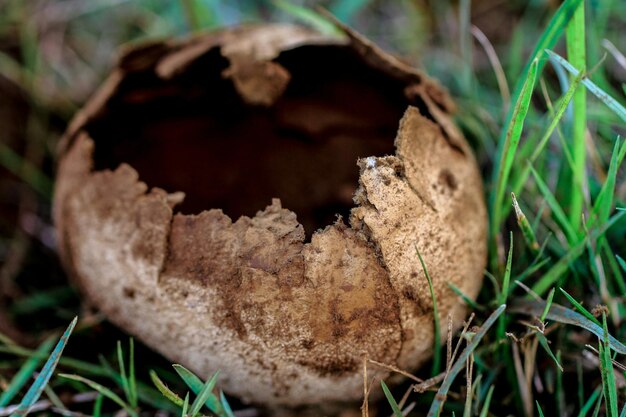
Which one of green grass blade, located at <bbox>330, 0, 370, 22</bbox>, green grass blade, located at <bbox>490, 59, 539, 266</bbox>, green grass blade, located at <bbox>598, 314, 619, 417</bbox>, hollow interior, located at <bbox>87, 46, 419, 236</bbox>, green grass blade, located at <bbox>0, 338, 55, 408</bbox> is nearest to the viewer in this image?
green grass blade, located at <bbox>598, 314, 619, 417</bbox>

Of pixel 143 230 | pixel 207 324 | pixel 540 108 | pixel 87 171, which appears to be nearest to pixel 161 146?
pixel 87 171

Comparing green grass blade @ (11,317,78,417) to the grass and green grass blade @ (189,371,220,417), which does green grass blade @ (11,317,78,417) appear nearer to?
the grass

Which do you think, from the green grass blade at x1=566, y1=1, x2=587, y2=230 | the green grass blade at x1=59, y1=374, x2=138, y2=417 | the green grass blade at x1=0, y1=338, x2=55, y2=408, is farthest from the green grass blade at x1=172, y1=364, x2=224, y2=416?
the green grass blade at x1=566, y1=1, x2=587, y2=230

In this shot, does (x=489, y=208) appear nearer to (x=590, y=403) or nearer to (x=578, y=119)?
(x=578, y=119)

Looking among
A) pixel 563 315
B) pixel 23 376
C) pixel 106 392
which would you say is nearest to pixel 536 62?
pixel 563 315

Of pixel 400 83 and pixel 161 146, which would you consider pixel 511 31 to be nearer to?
pixel 400 83

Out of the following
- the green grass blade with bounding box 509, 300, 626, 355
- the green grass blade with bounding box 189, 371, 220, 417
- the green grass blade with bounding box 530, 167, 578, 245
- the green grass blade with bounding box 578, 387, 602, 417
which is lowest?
the green grass blade with bounding box 578, 387, 602, 417
